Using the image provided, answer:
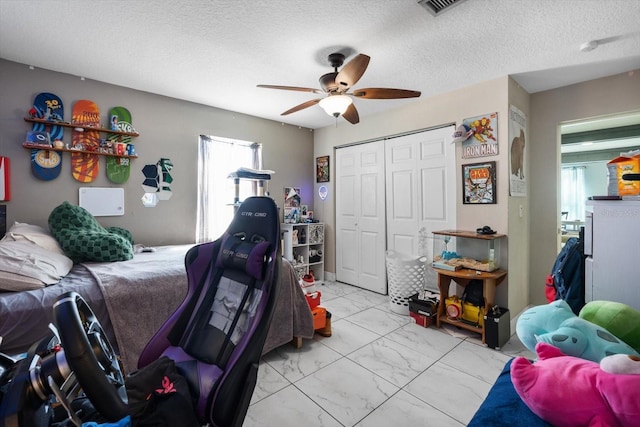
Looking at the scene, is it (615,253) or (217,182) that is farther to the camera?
(217,182)

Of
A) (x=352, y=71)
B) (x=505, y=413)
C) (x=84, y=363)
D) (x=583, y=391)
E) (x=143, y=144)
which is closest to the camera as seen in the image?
(x=84, y=363)

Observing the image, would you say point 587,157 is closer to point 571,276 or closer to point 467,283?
point 467,283

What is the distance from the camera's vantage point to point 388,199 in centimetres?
392

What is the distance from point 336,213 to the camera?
4633 mm

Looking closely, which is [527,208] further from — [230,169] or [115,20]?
[115,20]

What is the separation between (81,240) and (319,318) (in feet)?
6.73

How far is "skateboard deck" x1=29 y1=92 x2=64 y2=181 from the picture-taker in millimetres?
2637

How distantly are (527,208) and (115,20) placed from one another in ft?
13.7

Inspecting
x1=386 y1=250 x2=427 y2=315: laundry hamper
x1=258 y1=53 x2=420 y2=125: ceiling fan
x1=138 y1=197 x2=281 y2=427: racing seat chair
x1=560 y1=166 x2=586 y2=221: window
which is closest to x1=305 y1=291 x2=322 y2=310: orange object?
x1=386 y1=250 x2=427 y2=315: laundry hamper

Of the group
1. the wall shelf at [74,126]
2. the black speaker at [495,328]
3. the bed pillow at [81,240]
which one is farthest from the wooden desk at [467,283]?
the wall shelf at [74,126]

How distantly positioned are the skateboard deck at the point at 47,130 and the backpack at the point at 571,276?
447cm

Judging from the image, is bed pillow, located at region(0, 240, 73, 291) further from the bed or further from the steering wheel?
the steering wheel

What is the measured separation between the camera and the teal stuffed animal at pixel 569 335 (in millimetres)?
1026

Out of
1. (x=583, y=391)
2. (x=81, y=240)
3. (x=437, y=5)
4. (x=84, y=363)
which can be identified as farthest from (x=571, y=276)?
(x=81, y=240)
